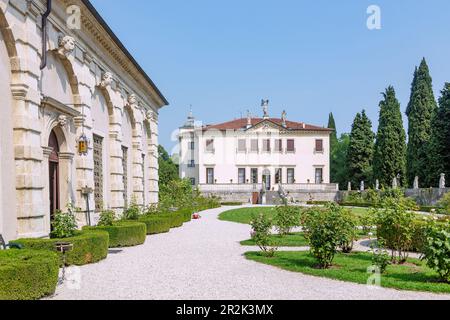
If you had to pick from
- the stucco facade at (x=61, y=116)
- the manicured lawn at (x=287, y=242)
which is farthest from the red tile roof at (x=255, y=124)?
the manicured lawn at (x=287, y=242)

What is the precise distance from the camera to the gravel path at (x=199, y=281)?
7.41 m

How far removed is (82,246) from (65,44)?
20.1 feet

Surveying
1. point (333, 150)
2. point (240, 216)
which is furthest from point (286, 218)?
point (333, 150)

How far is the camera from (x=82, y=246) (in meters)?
10.6

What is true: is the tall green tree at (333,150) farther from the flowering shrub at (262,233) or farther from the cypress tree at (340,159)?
the flowering shrub at (262,233)

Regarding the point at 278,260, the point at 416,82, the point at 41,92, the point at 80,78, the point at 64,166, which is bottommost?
the point at 278,260

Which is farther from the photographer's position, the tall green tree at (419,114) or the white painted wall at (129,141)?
the tall green tree at (419,114)

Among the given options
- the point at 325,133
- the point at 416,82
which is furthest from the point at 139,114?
the point at 325,133

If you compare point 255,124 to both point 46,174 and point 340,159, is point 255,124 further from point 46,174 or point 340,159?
point 46,174

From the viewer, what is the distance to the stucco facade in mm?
9945

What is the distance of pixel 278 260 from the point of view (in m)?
11.1

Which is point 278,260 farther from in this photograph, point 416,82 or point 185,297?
point 416,82

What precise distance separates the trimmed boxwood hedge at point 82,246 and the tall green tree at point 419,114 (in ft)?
128

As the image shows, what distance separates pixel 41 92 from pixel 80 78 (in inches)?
121
